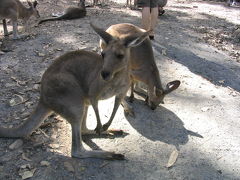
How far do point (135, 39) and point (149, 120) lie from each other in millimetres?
1212

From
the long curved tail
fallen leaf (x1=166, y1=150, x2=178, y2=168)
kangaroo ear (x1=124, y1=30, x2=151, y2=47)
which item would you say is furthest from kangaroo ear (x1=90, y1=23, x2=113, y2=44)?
fallen leaf (x1=166, y1=150, x2=178, y2=168)

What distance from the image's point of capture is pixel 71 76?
116 inches

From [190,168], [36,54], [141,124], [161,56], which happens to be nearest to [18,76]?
[36,54]

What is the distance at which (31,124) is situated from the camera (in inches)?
118

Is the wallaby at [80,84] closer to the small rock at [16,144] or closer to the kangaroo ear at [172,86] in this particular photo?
the small rock at [16,144]

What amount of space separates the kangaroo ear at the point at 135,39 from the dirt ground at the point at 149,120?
104cm

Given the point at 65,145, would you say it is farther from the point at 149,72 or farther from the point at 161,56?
the point at 161,56

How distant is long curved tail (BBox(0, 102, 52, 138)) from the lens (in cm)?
297

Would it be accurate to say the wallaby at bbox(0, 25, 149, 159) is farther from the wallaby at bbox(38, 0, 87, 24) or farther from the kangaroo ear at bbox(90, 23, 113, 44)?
the wallaby at bbox(38, 0, 87, 24)

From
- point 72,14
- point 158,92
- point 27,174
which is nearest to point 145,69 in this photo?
point 158,92

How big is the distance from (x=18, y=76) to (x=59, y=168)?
6.78 ft

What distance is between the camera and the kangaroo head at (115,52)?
280cm

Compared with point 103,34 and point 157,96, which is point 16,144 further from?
point 157,96

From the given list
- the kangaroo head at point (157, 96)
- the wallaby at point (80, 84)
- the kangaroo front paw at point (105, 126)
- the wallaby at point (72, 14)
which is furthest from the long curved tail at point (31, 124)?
the wallaby at point (72, 14)
